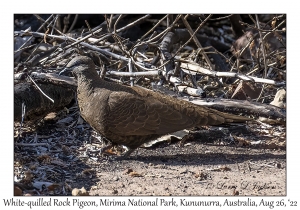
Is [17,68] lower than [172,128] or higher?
higher

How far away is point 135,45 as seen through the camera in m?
6.12

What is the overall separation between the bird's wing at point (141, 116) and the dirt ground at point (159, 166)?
1.03 ft

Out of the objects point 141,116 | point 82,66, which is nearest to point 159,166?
Result: point 141,116

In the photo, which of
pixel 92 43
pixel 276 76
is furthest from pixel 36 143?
pixel 276 76

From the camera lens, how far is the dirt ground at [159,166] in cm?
436

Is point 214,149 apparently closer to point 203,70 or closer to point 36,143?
point 203,70

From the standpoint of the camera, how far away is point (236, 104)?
17.8 feet

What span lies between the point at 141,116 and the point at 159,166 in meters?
0.52

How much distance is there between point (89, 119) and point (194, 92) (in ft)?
4.35
